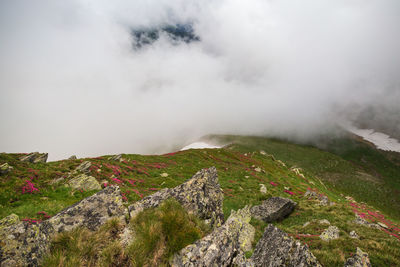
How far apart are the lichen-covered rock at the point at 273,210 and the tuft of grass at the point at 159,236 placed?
15275mm

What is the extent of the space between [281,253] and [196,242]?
4.30 m

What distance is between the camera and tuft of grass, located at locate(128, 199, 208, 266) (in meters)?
5.12

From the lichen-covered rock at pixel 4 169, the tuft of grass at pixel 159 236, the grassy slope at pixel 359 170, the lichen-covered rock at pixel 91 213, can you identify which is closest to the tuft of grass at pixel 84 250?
the tuft of grass at pixel 159 236

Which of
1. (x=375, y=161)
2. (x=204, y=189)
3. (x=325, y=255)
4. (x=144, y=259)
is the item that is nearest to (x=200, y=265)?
(x=144, y=259)

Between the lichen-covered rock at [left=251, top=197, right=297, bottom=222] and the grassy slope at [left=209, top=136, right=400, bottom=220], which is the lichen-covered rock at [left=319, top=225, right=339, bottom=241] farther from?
the grassy slope at [left=209, top=136, right=400, bottom=220]

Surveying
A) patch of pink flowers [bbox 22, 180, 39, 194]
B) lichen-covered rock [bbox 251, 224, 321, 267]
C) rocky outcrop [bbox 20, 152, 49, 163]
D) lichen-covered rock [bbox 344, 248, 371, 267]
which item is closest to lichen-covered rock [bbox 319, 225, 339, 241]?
lichen-covered rock [bbox 344, 248, 371, 267]

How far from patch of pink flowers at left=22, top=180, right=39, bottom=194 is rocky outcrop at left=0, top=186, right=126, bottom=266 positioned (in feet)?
44.2

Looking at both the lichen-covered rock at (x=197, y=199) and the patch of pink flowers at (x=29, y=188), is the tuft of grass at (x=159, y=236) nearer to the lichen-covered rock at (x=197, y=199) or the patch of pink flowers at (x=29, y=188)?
the lichen-covered rock at (x=197, y=199)

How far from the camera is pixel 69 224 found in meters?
6.62

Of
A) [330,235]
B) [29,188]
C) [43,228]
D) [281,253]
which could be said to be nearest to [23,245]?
[43,228]

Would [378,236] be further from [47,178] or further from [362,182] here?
[362,182]

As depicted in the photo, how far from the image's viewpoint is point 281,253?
24.2 feet

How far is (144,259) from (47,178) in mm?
21513

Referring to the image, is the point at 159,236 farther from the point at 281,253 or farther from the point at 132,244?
the point at 281,253
